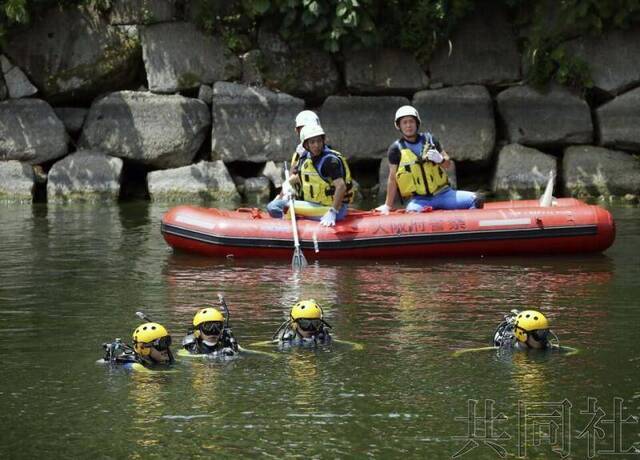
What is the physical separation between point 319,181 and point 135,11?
6.79m

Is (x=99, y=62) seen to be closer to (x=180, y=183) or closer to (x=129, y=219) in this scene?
(x=180, y=183)

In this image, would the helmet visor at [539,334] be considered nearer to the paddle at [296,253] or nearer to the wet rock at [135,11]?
the paddle at [296,253]

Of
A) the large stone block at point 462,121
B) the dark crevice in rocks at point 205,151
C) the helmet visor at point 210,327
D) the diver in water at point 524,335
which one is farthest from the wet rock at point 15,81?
the diver in water at point 524,335

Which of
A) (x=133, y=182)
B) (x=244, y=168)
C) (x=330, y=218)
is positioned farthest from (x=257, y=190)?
(x=330, y=218)

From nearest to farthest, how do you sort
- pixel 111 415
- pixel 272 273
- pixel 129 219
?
pixel 111 415
pixel 272 273
pixel 129 219

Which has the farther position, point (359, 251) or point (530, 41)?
point (530, 41)

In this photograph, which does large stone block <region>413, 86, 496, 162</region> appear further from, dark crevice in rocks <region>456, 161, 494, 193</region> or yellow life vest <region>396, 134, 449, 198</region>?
yellow life vest <region>396, 134, 449, 198</region>

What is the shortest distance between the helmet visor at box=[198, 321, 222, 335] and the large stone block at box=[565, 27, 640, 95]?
11151mm

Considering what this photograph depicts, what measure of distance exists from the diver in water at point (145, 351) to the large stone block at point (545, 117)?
10974mm

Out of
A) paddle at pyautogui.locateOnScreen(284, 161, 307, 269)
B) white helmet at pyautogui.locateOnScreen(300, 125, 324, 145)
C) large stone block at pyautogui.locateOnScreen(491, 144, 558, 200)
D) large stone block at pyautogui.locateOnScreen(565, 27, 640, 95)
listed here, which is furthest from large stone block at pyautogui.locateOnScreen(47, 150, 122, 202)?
large stone block at pyautogui.locateOnScreen(565, 27, 640, 95)

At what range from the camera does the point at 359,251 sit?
13.1m

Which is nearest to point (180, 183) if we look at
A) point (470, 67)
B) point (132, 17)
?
point (132, 17)

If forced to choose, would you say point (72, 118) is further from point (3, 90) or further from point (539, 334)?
point (539, 334)

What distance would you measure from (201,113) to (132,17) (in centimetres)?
168
